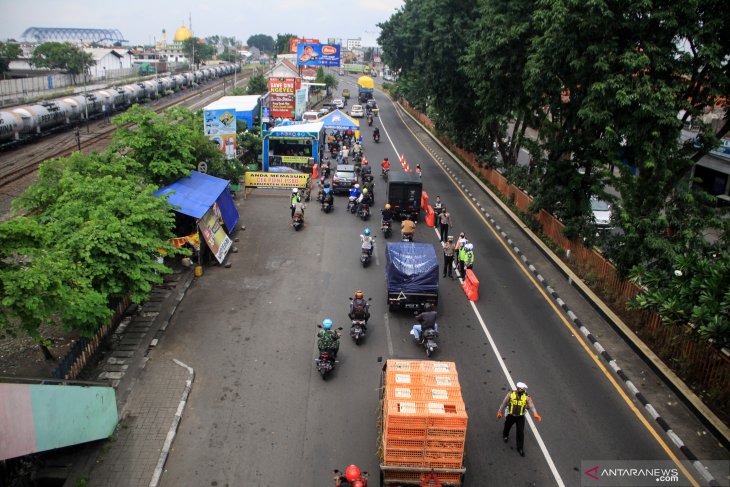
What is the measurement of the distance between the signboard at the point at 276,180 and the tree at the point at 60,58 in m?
72.1

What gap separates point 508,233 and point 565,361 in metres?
11.4

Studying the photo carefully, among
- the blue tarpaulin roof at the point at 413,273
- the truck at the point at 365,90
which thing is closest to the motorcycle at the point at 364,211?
the blue tarpaulin roof at the point at 413,273

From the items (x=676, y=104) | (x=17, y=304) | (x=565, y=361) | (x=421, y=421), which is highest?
(x=676, y=104)

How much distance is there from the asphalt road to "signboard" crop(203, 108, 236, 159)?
37.0ft

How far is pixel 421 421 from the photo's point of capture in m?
9.72

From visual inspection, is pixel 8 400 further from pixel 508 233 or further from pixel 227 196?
pixel 508 233

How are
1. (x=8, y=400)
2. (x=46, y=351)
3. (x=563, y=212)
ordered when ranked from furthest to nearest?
(x=563, y=212) < (x=46, y=351) < (x=8, y=400)

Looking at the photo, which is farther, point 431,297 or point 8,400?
point 431,297

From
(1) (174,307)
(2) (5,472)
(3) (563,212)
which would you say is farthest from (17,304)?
(3) (563,212)

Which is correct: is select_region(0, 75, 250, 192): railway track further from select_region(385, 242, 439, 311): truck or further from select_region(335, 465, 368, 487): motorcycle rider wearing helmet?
select_region(335, 465, 368, 487): motorcycle rider wearing helmet

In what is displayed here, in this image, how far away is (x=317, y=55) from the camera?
75000mm

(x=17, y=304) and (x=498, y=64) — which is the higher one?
(x=498, y=64)

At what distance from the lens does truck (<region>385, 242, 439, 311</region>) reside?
54.8ft

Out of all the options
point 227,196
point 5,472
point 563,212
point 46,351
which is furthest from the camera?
point 227,196
